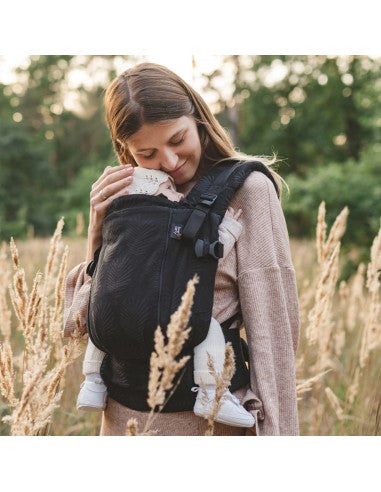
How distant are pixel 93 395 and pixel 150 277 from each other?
355 millimetres

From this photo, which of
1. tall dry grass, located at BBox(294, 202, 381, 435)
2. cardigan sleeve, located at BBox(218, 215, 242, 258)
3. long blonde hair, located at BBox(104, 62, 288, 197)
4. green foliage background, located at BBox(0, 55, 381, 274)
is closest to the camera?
cardigan sleeve, located at BBox(218, 215, 242, 258)

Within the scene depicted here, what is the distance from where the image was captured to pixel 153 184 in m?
1.37

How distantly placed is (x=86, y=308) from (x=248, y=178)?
1.78 feet

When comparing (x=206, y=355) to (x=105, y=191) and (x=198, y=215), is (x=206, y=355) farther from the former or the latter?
(x=105, y=191)

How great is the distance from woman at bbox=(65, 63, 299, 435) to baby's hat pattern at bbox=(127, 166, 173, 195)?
0.06ft

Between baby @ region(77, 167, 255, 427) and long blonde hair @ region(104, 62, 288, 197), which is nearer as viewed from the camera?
baby @ region(77, 167, 255, 427)

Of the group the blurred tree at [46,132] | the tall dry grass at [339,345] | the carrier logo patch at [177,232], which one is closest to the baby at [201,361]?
the carrier logo patch at [177,232]

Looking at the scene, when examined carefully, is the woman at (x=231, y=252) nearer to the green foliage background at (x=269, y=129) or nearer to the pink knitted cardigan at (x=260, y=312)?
the pink knitted cardigan at (x=260, y=312)

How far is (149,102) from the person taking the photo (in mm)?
1414

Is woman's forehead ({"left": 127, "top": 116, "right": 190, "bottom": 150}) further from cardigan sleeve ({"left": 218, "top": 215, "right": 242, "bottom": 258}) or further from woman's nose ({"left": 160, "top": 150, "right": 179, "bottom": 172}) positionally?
cardigan sleeve ({"left": 218, "top": 215, "right": 242, "bottom": 258})

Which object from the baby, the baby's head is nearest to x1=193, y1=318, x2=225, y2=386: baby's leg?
the baby

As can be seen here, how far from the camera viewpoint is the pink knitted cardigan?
1.30m

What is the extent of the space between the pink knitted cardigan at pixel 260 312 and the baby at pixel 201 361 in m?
0.05

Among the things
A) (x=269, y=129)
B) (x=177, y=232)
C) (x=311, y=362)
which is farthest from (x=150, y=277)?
(x=269, y=129)
